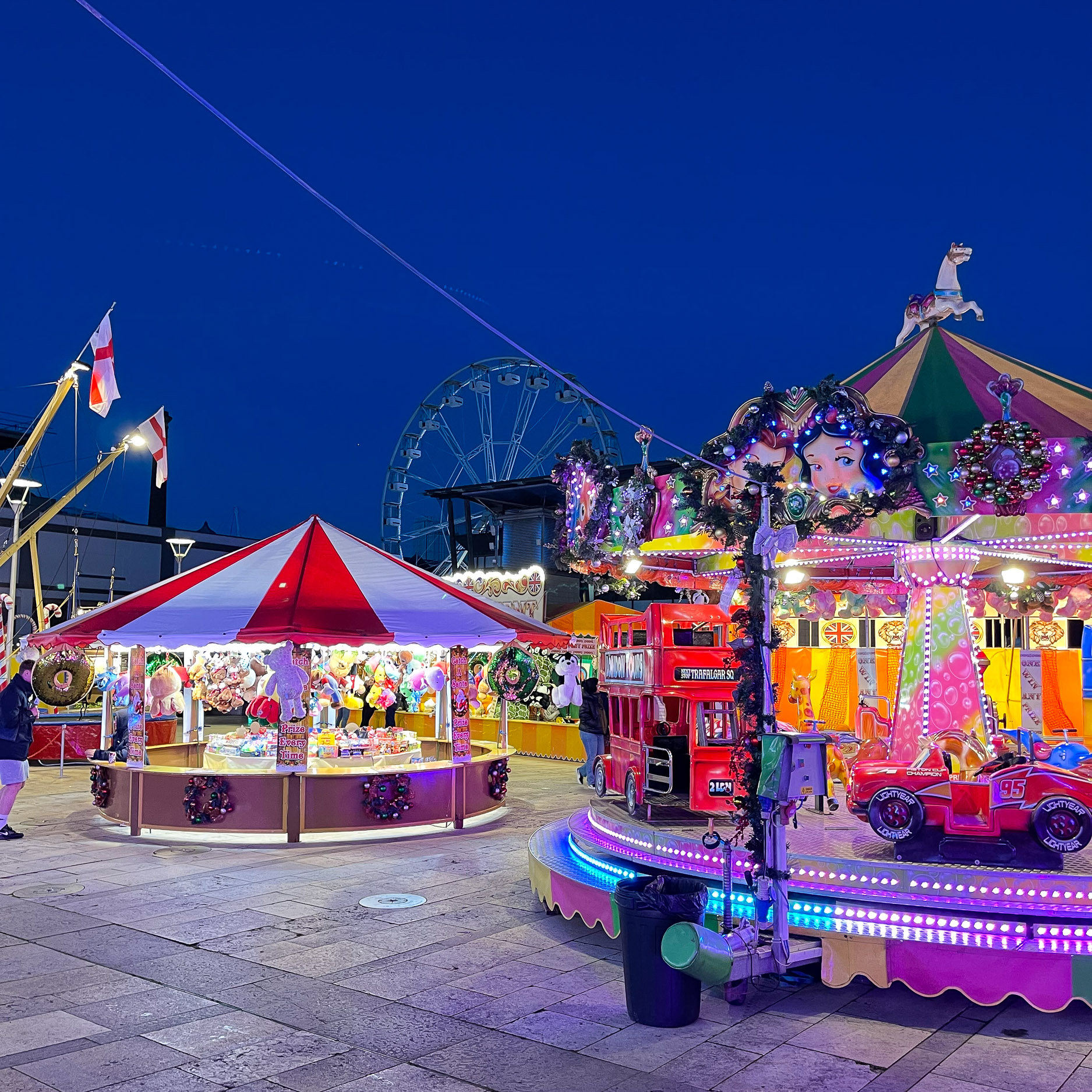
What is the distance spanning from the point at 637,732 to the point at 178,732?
16547mm

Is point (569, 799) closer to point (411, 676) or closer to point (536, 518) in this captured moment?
point (411, 676)

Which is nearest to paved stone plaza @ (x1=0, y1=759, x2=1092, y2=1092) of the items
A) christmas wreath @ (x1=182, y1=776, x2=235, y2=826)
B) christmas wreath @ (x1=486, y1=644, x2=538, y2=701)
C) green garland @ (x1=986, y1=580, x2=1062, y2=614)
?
christmas wreath @ (x1=182, y1=776, x2=235, y2=826)

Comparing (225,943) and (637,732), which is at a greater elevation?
(637,732)

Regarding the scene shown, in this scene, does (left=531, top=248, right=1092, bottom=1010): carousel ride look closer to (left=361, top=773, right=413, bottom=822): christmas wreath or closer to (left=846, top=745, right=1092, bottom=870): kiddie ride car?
(left=846, top=745, right=1092, bottom=870): kiddie ride car

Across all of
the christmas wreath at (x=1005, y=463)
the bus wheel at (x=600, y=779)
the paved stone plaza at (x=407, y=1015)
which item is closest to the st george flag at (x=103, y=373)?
the paved stone plaza at (x=407, y=1015)

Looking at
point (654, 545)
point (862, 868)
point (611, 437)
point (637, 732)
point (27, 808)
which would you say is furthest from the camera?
point (611, 437)

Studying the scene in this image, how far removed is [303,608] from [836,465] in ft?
22.3

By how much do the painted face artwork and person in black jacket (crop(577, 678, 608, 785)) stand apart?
7.06 metres

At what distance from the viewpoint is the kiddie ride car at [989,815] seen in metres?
6.65

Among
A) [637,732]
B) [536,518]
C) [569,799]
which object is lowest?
[569,799]

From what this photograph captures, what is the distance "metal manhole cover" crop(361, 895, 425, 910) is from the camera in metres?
8.52

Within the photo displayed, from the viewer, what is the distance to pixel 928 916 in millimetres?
6098

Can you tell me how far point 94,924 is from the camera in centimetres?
794

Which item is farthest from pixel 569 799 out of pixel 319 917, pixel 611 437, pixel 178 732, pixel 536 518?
pixel 536 518
